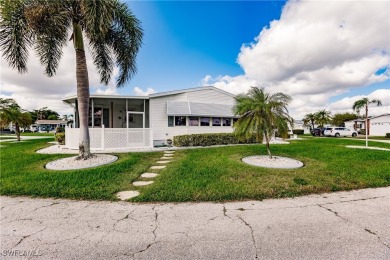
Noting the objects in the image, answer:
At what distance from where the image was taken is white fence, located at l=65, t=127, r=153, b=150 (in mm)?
11562

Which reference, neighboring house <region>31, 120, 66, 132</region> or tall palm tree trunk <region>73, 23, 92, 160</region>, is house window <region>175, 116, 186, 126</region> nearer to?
tall palm tree trunk <region>73, 23, 92, 160</region>

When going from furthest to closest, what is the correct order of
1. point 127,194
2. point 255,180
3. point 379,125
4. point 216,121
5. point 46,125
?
point 46,125 → point 379,125 → point 216,121 → point 255,180 → point 127,194

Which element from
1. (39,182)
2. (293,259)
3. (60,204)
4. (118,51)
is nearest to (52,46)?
(118,51)

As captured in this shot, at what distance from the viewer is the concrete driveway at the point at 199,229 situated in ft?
8.46

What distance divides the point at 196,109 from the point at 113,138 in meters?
6.86

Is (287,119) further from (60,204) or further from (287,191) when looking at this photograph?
(60,204)

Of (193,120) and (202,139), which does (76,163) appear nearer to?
(202,139)

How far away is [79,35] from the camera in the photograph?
8180 millimetres

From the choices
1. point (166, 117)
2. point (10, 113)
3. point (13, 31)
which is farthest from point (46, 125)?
point (13, 31)

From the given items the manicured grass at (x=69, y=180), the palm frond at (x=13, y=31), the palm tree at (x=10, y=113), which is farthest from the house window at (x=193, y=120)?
the palm tree at (x=10, y=113)

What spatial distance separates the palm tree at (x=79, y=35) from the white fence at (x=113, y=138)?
2.91 meters

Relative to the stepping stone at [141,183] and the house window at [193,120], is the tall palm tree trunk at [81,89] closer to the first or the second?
the stepping stone at [141,183]

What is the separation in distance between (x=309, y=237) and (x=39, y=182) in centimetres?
658

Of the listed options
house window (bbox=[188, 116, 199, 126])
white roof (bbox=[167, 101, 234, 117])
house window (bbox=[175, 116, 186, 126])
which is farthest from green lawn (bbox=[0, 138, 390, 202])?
house window (bbox=[188, 116, 199, 126])
